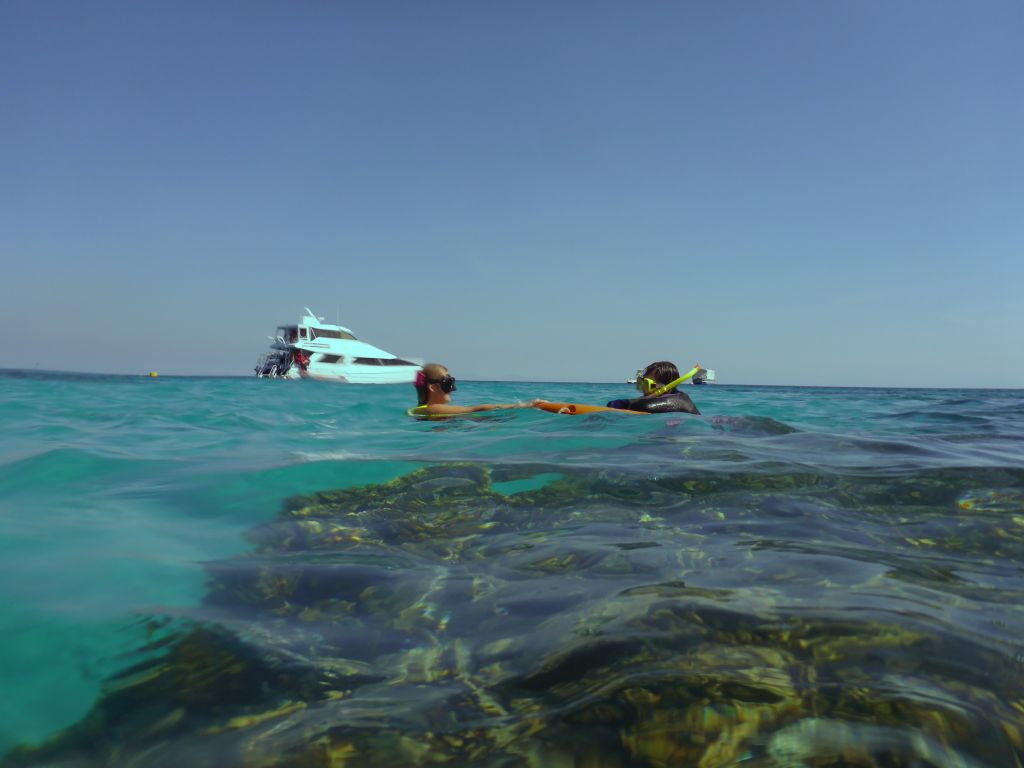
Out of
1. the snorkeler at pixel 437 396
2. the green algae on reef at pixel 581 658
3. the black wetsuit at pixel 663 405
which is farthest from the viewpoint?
the snorkeler at pixel 437 396

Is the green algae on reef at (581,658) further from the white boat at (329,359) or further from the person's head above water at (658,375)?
the white boat at (329,359)

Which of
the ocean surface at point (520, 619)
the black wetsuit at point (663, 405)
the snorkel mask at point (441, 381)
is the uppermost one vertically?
the snorkel mask at point (441, 381)

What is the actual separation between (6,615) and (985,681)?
3097mm

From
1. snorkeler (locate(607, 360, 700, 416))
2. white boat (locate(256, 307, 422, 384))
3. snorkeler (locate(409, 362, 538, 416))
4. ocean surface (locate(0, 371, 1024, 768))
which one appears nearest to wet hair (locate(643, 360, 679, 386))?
snorkeler (locate(607, 360, 700, 416))

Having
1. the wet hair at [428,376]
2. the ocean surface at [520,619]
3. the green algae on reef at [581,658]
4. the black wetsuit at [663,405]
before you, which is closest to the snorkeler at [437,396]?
the wet hair at [428,376]

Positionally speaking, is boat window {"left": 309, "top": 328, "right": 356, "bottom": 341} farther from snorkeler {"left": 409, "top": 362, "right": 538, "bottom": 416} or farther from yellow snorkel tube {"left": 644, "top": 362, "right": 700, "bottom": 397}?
yellow snorkel tube {"left": 644, "top": 362, "right": 700, "bottom": 397}

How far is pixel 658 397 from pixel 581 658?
23.3 feet

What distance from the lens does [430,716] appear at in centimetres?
142

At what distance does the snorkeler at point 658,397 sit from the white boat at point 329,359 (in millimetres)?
34552

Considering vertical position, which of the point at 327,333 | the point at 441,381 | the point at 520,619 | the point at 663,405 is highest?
the point at 327,333

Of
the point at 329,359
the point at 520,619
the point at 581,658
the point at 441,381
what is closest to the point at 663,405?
the point at 441,381

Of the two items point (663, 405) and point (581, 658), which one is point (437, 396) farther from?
point (581, 658)

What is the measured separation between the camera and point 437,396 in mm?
9453

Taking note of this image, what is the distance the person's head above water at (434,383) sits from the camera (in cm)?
921
